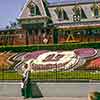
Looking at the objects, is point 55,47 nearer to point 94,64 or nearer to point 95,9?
point 94,64

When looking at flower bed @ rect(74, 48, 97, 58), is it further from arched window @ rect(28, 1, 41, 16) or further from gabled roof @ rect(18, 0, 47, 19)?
arched window @ rect(28, 1, 41, 16)

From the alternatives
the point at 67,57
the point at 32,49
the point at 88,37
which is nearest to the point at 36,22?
the point at 88,37

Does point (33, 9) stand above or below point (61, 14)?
above

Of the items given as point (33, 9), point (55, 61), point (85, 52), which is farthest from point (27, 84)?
point (33, 9)

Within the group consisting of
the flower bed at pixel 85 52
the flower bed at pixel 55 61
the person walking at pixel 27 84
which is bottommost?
the flower bed at pixel 55 61

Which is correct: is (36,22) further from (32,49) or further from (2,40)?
(32,49)

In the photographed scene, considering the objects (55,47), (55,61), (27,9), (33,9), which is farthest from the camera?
(27,9)

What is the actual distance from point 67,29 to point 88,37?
182 inches

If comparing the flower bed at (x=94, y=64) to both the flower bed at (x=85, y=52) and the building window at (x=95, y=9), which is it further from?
the building window at (x=95, y=9)

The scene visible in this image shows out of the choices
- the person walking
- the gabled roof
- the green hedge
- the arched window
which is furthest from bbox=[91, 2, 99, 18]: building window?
the person walking

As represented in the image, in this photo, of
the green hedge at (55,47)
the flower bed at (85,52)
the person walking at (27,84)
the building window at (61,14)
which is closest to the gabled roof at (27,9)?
the building window at (61,14)

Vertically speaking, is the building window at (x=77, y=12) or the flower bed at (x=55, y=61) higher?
the building window at (x=77, y=12)

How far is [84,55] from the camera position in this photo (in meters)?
41.3

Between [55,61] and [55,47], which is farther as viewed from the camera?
[55,47]
